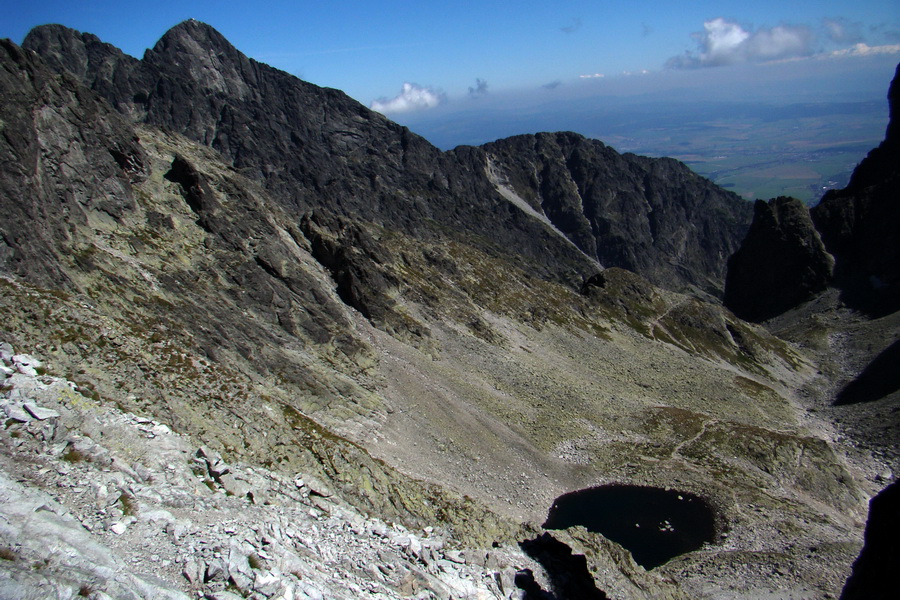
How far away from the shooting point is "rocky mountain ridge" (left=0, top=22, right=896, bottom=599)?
34.4m

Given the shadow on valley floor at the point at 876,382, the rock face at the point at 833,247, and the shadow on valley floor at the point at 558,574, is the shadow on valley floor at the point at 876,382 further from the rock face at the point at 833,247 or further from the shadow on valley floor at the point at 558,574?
the shadow on valley floor at the point at 558,574

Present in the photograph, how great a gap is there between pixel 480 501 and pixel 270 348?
25.9 meters

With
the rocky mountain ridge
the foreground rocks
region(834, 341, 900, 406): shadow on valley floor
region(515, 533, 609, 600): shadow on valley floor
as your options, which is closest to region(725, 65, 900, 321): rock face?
region(834, 341, 900, 406): shadow on valley floor

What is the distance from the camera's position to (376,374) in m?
61.1

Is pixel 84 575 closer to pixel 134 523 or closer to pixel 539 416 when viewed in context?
pixel 134 523

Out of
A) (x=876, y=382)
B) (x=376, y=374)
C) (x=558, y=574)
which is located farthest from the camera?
(x=876, y=382)

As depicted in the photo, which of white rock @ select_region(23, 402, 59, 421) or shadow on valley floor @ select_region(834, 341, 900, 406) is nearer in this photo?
white rock @ select_region(23, 402, 59, 421)

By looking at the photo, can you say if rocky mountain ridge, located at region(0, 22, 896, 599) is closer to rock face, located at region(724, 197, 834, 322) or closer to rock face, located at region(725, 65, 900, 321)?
rock face, located at region(725, 65, 900, 321)

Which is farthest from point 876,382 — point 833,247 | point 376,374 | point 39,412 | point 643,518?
point 39,412

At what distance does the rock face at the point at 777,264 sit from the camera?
146000mm

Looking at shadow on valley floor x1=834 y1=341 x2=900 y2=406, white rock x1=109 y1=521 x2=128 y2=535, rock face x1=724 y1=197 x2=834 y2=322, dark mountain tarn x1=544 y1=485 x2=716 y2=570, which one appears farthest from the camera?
rock face x1=724 y1=197 x2=834 y2=322

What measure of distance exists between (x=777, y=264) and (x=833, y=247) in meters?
14.6

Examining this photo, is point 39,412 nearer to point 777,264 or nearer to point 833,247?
point 777,264

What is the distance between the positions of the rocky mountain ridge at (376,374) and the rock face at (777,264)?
56978mm
